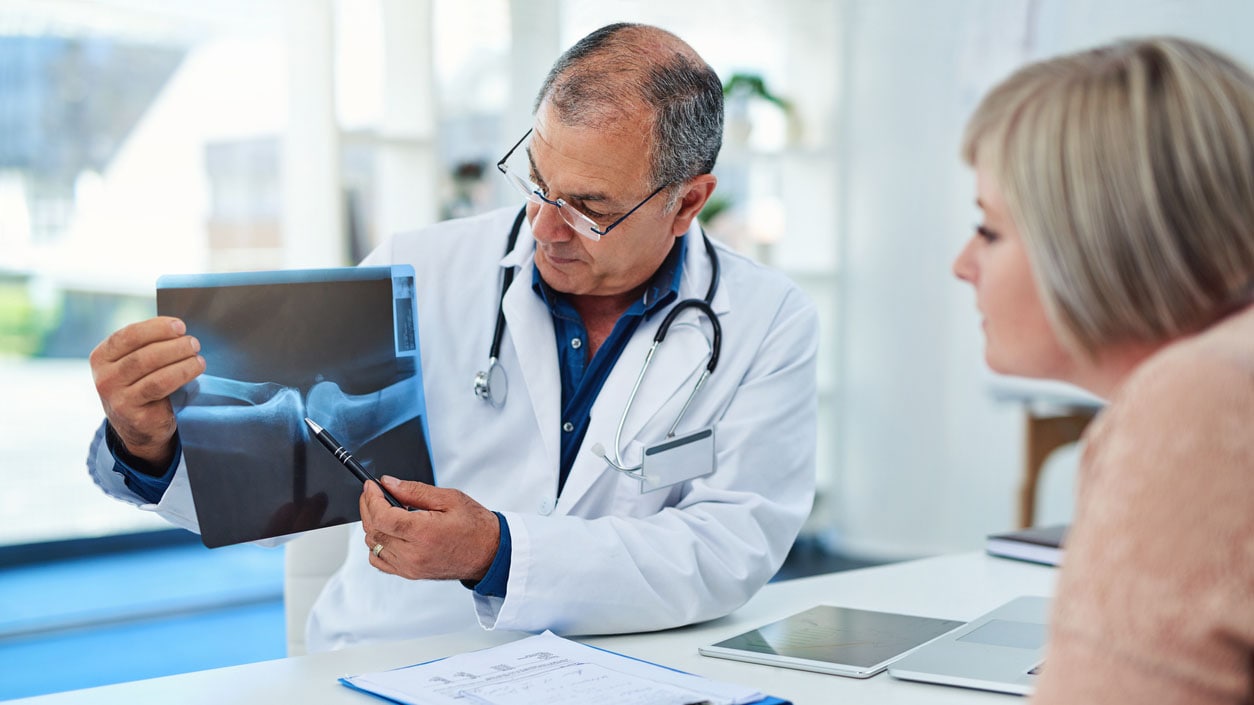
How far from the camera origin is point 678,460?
150 centimetres

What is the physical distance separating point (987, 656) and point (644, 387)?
571 millimetres

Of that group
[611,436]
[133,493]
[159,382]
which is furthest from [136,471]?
[611,436]

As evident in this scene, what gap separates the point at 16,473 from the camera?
414 cm

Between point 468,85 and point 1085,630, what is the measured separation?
153 inches

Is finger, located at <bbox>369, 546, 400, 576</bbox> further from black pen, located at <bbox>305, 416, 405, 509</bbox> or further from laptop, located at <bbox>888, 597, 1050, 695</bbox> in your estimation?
laptop, located at <bbox>888, 597, 1050, 695</bbox>

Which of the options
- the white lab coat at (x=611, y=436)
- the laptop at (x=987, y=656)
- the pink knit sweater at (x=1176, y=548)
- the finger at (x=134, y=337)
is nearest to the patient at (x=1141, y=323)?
the pink knit sweater at (x=1176, y=548)

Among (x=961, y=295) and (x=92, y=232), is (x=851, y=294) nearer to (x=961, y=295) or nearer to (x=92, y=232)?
(x=961, y=295)

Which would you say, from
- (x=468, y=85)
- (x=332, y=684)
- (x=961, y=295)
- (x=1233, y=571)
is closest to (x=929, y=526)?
(x=961, y=295)

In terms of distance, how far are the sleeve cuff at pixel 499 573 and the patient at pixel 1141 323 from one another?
630 millimetres

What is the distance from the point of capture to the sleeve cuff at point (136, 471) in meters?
1.36

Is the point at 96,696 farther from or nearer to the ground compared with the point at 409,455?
nearer to the ground

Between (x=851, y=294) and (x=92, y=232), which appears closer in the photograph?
(x=92, y=232)

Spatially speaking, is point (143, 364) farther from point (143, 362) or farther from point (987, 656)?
point (987, 656)

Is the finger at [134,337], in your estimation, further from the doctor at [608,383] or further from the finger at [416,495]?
the finger at [416,495]
